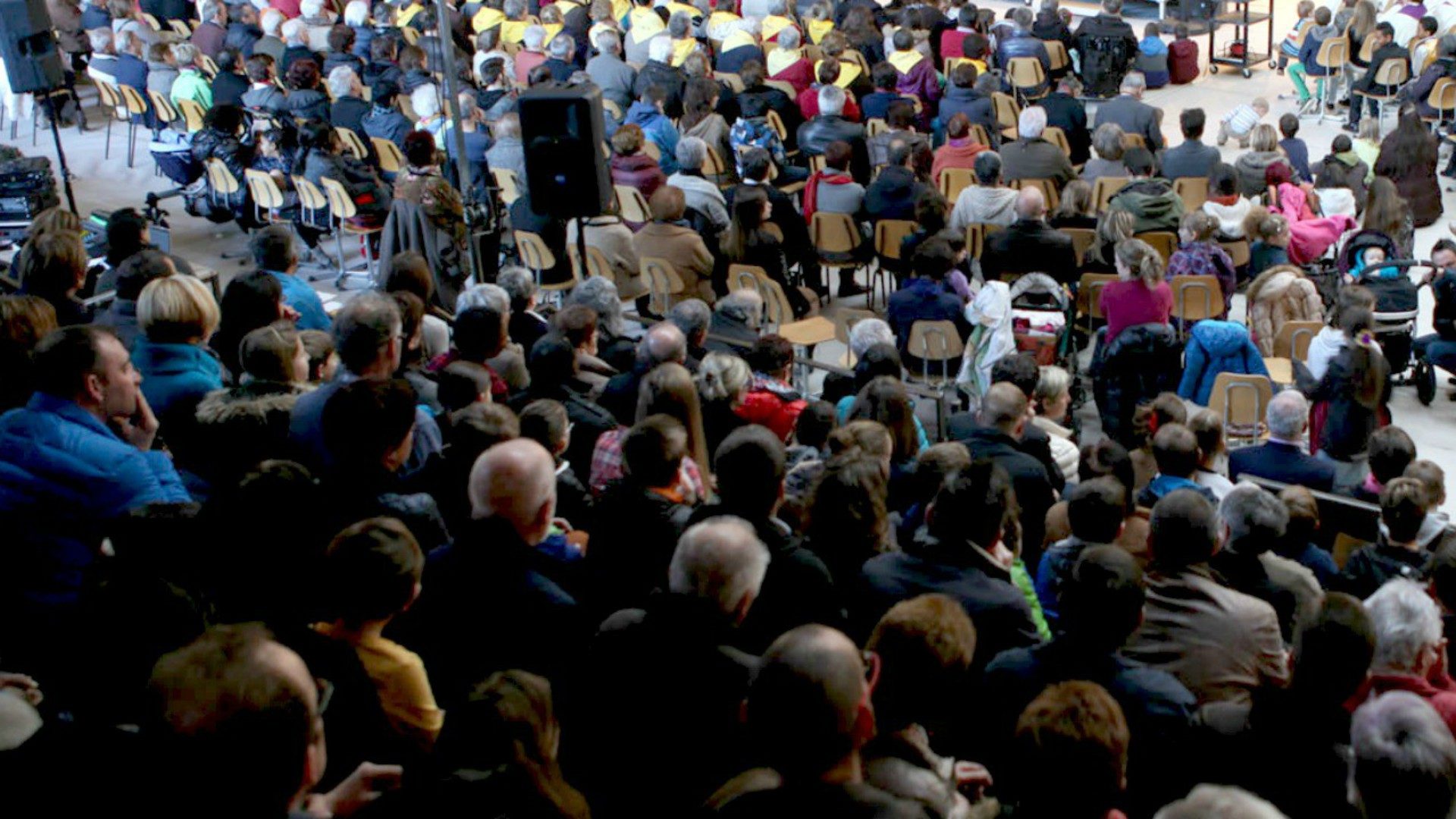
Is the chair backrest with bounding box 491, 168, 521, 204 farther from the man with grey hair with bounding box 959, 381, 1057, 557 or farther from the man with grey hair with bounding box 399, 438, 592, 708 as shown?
the man with grey hair with bounding box 399, 438, 592, 708

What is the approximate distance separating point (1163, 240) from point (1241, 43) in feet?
23.6

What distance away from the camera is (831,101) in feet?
32.8

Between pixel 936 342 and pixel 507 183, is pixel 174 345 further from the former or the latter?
pixel 507 183

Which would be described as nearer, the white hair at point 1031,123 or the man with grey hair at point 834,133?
the white hair at point 1031,123

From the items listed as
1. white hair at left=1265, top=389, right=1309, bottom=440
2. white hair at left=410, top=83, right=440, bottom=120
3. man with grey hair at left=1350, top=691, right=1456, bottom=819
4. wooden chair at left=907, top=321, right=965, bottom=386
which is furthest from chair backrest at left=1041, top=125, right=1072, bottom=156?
man with grey hair at left=1350, top=691, right=1456, bottom=819

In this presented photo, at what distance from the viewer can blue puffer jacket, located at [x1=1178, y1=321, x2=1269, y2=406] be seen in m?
6.42

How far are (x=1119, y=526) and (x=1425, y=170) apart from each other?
6822mm

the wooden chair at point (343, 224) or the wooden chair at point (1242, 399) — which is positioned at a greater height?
the wooden chair at point (343, 224)

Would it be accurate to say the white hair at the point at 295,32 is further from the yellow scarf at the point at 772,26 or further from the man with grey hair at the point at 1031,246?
the man with grey hair at the point at 1031,246

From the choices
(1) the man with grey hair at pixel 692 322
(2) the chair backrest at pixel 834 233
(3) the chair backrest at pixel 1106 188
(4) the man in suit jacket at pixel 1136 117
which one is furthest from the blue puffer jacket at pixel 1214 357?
(4) the man in suit jacket at pixel 1136 117

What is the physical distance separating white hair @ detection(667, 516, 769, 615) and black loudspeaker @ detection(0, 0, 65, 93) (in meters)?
7.63

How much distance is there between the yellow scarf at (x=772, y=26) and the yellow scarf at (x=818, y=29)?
0.91ft

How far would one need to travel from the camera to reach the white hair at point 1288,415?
17.4 feet

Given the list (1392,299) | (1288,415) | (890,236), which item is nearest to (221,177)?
(890,236)
